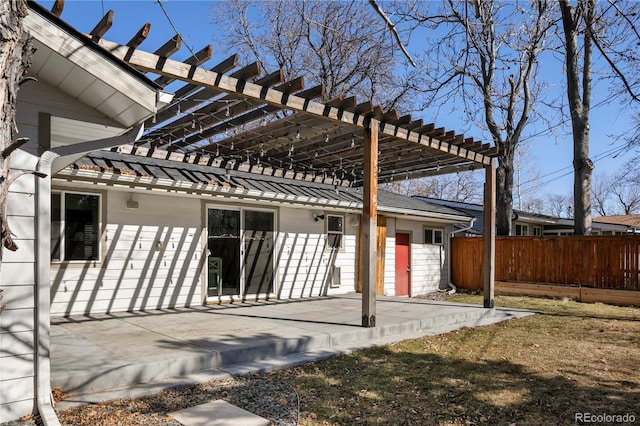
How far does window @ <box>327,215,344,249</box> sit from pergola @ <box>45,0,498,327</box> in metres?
1.06

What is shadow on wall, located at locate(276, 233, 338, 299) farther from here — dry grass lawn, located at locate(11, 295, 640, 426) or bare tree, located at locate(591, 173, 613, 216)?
bare tree, located at locate(591, 173, 613, 216)

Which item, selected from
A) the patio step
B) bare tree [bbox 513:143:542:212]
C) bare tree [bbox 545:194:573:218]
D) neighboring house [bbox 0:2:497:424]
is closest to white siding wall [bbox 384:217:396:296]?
neighboring house [bbox 0:2:497:424]

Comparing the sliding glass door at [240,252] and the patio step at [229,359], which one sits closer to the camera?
the patio step at [229,359]

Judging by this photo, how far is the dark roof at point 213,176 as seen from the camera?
6891 mm

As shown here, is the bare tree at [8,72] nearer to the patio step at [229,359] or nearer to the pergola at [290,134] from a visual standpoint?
the pergola at [290,134]

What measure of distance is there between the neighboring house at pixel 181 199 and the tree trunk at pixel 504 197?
2814 millimetres

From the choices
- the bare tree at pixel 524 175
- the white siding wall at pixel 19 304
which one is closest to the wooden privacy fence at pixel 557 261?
the white siding wall at pixel 19 304

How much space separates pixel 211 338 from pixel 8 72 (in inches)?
160

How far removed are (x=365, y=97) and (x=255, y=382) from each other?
51.8 feet

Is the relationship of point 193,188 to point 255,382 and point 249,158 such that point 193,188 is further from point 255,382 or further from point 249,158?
point 255,382

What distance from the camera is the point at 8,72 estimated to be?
6.13 feet

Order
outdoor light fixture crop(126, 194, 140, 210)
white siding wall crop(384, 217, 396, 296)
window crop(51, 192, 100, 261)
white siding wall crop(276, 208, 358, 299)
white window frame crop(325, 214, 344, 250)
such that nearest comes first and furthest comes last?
window crop(51, 192, 100, 261) < outdoor light fixture crop(126, 194, 140, 210) < white siding wall crop(276, 208, 358, 299) < white window frame crop(325, 214, 344, 250) < white siding wall crop(384, 217, 396, 296)

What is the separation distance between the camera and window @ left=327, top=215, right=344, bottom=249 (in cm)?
1082

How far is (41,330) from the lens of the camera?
343 cm
